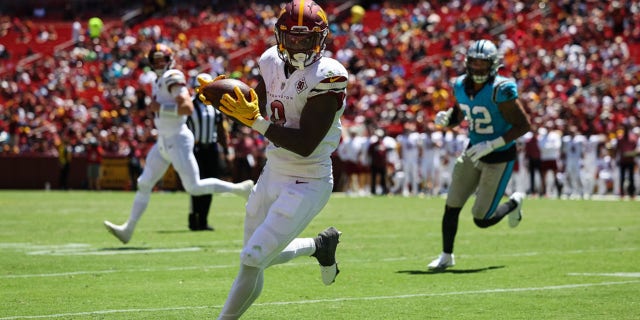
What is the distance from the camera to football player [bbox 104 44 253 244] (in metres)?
11.4

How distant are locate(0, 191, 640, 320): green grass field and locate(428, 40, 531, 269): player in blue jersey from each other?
50 centimetres

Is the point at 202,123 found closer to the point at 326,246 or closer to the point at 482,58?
the point at 482,58

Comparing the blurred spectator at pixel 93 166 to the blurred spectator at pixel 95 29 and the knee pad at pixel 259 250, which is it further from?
the knee pad at pixel 259 250

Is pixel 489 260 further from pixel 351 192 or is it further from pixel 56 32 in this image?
pixel 56 32

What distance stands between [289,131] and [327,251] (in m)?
1.10

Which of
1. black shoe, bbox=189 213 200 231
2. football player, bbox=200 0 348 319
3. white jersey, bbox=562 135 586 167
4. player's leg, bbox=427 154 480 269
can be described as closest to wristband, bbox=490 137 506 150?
player's leg, bbox=427 154 480 269

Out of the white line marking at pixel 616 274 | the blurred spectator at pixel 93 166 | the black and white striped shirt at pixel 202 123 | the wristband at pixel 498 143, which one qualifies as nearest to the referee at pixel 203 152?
the black and white striped shirt at pixel 202 123

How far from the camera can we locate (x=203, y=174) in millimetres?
14047

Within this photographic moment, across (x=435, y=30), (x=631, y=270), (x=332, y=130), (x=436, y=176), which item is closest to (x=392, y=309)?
(x=332, y=130)

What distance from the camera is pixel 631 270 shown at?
9328 mm

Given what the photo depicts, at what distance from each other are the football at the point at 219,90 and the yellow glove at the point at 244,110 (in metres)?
0.03

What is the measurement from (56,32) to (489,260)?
33.0m

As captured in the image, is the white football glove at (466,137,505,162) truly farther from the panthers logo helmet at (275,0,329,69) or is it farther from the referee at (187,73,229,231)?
the referee at (187,73,229,231)

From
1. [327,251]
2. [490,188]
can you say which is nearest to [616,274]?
[490,188]
